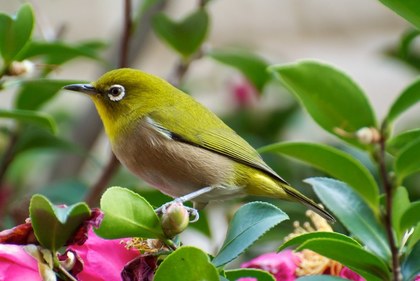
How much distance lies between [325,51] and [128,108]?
12.4 ft

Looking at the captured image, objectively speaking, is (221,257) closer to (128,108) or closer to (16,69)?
(16,69)

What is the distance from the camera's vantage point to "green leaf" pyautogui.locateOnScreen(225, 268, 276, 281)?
81 cm

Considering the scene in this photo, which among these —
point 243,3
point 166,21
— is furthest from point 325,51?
point 166,21

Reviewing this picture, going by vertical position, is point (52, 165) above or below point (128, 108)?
below

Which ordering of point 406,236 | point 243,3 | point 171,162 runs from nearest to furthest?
point 406,236 < point 171,162 < point 243,3

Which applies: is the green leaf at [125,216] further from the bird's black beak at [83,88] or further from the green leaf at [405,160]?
the bird's black beak at [83,88]

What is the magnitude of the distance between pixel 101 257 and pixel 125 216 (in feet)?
0.20

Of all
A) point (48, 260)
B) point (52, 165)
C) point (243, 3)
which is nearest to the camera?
point (48, 260)

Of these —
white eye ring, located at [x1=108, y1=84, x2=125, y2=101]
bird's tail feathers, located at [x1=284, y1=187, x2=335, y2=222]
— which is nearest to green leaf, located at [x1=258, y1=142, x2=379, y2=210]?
bird's tail feathers, located at [x1=284, y1=187, x2=335, y2=222]

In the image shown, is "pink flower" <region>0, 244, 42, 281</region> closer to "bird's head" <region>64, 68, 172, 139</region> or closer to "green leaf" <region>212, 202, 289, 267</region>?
"green leaf" <region>212, 202, 289, 267</region>

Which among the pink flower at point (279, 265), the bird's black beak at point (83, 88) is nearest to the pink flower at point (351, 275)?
the pink flower at point (279, 265)

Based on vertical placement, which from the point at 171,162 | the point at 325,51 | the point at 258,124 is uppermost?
the point at 171,162

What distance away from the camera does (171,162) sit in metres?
1.29

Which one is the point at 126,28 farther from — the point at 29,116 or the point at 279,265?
the point at 279,265
